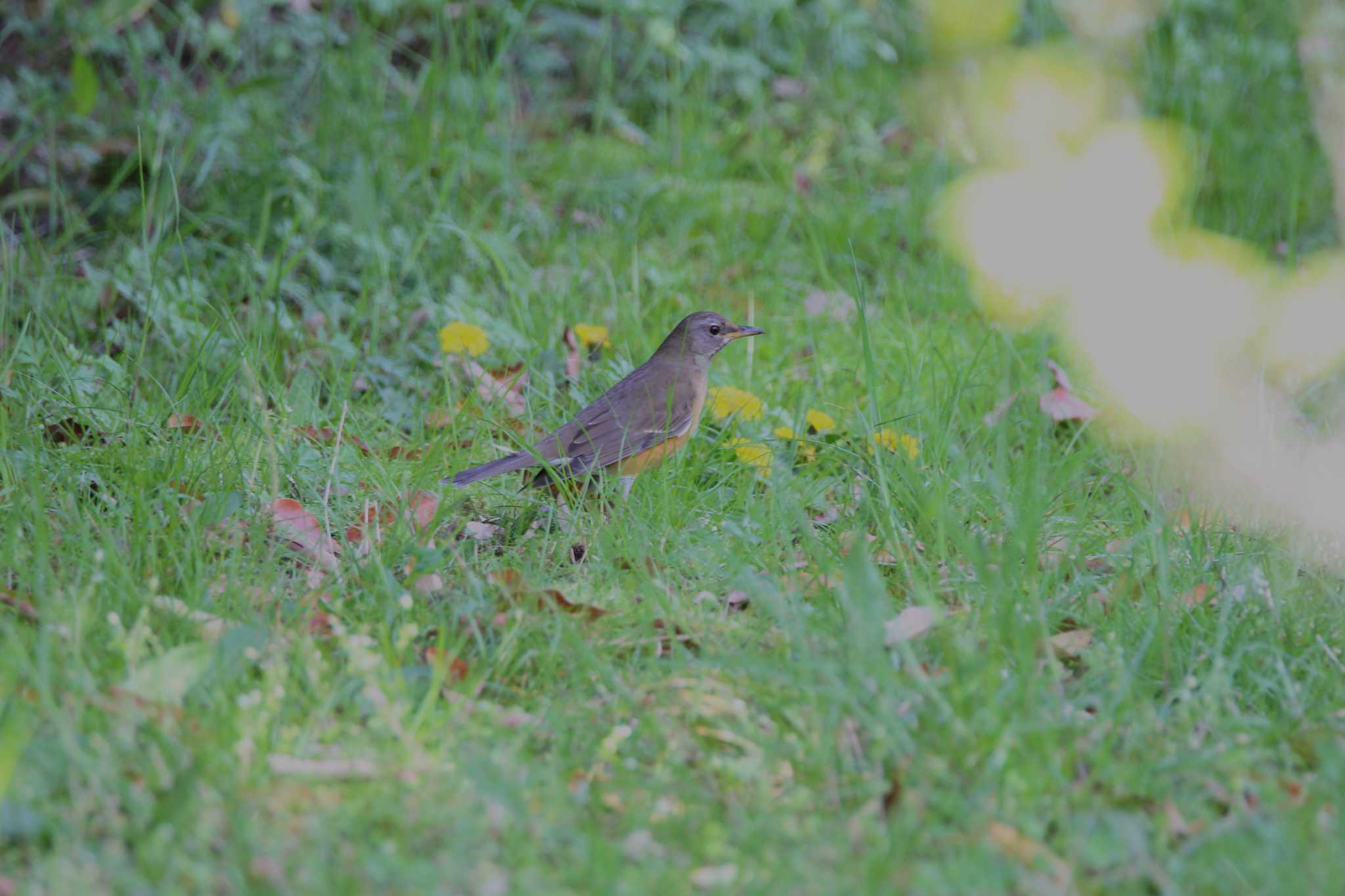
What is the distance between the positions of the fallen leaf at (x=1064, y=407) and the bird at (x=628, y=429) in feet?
4.03

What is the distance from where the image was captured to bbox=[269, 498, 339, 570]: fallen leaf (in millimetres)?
3572

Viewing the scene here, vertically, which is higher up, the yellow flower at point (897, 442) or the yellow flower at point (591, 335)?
the yellow flower at point (897, 442)

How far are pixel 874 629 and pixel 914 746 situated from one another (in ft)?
0.87

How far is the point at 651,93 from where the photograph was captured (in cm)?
764

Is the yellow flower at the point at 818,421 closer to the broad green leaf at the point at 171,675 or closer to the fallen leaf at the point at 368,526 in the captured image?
the fallen leaf at the point at 368,526

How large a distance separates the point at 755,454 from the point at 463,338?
1.22 meters

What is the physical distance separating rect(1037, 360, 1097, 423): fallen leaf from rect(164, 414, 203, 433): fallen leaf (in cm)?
287

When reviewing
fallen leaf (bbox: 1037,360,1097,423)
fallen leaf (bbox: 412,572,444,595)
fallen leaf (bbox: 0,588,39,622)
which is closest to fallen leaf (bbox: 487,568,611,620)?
fallen leaf (bbox: 412,572,444,595)

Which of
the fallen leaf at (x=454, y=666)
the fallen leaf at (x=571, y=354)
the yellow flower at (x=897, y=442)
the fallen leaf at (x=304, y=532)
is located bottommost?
the fallen leaf at (x=571, y=354)

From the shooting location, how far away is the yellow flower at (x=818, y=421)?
4648mm

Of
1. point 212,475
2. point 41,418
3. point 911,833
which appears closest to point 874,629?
point 911,833

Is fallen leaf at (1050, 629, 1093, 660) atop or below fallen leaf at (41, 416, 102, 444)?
atop

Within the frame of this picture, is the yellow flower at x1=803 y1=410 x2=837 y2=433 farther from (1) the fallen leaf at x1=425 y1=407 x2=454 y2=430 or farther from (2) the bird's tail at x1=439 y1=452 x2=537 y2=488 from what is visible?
(1) the fallen leaf at x1=425 y1=407 x2=454 y2=430

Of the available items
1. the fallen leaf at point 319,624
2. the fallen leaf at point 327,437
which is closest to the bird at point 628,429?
the fallen leaf at point 327,437
